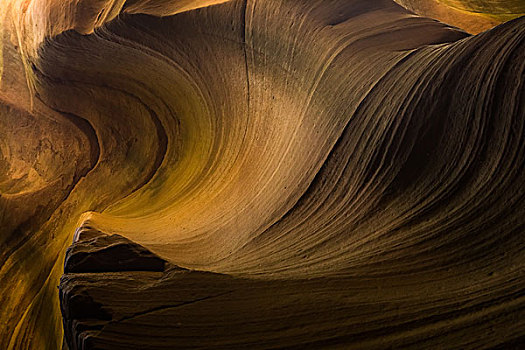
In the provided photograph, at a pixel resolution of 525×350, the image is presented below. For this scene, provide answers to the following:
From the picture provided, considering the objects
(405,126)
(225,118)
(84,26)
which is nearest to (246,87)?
(225,118)

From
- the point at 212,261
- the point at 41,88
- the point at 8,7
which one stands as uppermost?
the point at 8,7

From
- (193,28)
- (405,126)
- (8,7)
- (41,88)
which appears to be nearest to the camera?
(405,126)

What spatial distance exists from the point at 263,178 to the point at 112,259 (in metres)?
0.36

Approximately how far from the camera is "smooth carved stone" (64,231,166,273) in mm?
669

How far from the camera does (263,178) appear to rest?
939 millimetres

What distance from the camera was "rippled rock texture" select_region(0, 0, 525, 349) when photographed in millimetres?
570

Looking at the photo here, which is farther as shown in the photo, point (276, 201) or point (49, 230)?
point (49, 230)

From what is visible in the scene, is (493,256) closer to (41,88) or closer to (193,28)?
Result: (193,28)

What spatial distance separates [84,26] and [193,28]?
0.39 meters

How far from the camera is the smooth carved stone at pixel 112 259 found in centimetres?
67

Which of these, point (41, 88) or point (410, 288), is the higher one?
point (41, 88)

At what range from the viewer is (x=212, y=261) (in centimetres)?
78

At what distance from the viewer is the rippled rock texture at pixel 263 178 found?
22.5 inches

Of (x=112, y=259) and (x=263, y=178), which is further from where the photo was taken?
(x=263, y=178)
